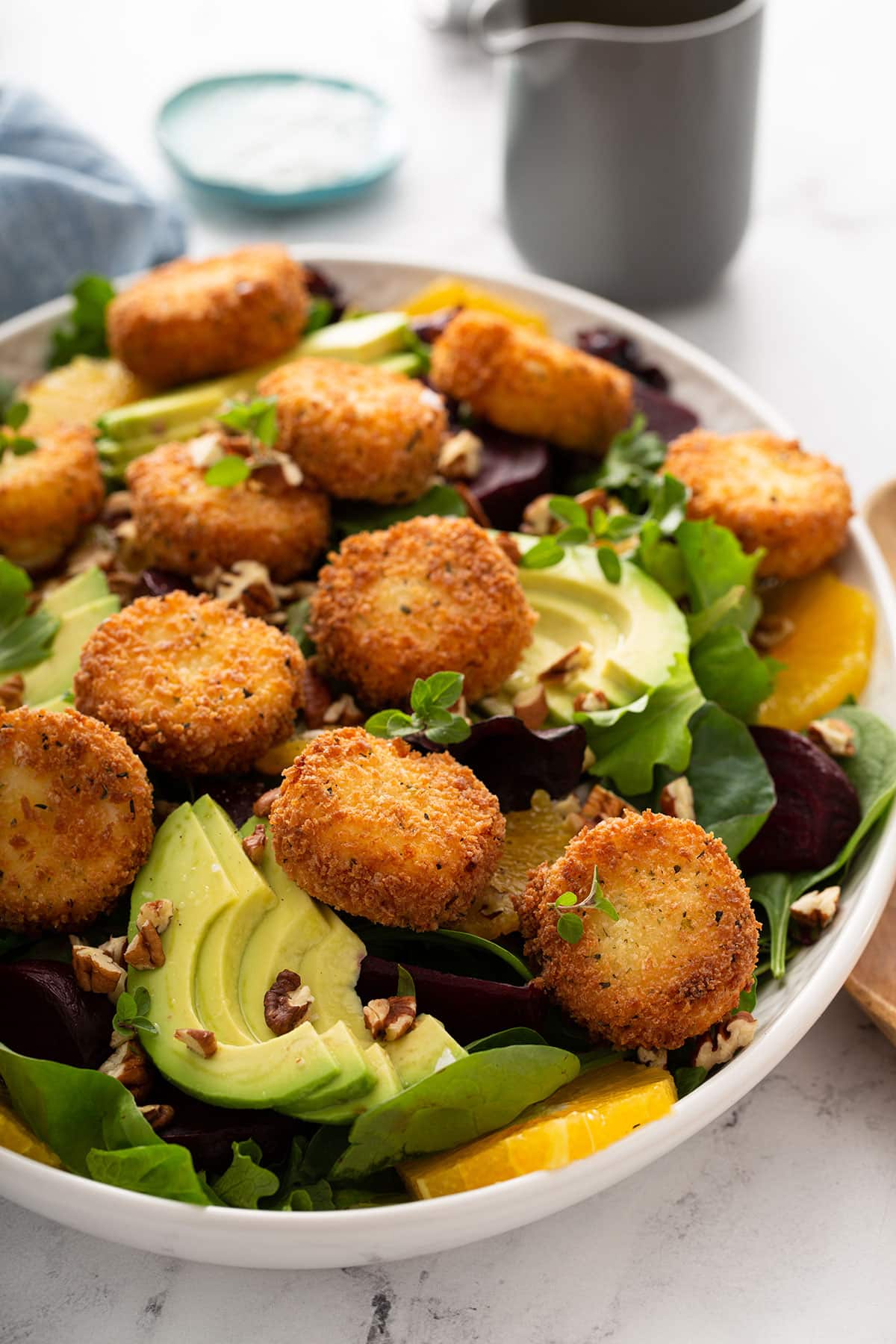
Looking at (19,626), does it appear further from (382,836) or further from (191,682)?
(382,836)

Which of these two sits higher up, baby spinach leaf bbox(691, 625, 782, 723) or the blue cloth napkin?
the blue cloth napkin

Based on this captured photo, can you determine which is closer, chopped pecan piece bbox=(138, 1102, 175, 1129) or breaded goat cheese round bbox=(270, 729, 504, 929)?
chopped pecan piece bbox=(138, 1102, 175, 1129)

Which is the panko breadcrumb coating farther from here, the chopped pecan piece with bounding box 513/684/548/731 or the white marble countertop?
the white marble countertop

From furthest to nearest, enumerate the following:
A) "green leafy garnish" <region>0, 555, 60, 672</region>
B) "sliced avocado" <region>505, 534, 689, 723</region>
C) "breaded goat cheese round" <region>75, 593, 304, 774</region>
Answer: "green leafy garnish" <region>0, 555, 60, 672</region> < "sliced avocado" <region>505, 534, 689, 723</region> < "breaded goat cheese round" <region>75, 593, 304, 774</region>

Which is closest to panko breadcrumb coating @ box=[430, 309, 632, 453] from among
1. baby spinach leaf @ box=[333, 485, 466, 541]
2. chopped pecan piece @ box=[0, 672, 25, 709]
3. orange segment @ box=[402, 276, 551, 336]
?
baby spinach leaf @ box=[333, 485, 466, 541]

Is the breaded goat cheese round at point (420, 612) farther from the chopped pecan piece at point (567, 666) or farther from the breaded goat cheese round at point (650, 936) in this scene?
the breaded goat cheese round at point (650, 936)

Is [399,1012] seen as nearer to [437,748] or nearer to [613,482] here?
[437,748]

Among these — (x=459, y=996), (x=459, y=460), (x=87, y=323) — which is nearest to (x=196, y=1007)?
(x=459, y=996)

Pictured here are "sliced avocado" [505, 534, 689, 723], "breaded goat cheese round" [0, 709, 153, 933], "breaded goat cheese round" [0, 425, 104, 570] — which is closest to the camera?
"breaded goat cheese round" [0, 709, 153, 933]
